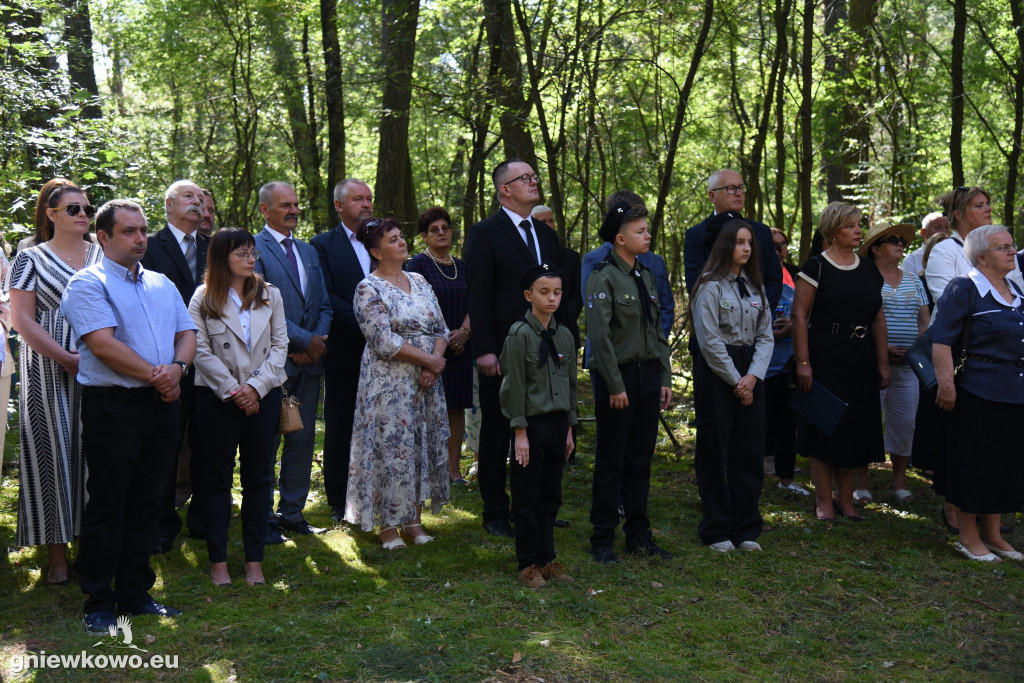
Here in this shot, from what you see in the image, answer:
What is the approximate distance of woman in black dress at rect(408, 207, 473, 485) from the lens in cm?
673

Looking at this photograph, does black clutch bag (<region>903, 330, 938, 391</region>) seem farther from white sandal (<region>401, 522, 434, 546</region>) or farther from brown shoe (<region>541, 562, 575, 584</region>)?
white sandal (<region>401, 522, 434, 546</region>)

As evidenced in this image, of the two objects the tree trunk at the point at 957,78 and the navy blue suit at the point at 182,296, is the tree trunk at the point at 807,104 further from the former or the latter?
the navy blue suit at the point at 182,296

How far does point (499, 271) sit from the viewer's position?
19.0 ft

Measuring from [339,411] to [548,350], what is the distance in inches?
74.1

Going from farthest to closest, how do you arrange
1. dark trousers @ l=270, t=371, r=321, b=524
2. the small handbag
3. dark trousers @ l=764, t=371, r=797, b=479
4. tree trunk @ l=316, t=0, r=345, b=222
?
tree trunk @ l=316, t=0, r=345, b=222 → dark trousers @ l=764, t=371, r=797, b=479 → dark trousers @ l=270, t=371, r=321, b=524 → the small handbag

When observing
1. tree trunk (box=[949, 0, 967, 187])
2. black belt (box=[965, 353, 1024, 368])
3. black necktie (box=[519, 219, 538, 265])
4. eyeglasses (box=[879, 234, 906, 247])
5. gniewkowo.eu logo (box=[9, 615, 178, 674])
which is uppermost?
tree trunk (box=[949, 0, 967, 187])

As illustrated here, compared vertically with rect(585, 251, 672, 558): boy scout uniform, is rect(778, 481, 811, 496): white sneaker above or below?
below

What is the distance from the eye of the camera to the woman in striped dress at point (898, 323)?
6.72m

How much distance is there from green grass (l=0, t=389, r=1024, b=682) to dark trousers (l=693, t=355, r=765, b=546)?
0.21m

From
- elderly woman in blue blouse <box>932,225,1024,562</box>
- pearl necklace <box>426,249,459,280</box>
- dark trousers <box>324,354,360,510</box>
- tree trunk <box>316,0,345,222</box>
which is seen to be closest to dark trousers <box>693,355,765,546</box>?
elderly woman in blue blouse <box>932,225,1024,562</box>

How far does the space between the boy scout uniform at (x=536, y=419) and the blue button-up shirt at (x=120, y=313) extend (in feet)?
5.82

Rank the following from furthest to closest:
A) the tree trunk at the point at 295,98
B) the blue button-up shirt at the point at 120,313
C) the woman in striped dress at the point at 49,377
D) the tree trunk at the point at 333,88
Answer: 1. the tree trunk at the point at 295,98
2. the tree trunk at the point at 333,88
3. the woman in striped dress at the point at 49,377
4. the blue button-up shirt at the point at 120,313

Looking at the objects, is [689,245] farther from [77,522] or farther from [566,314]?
[77,522]

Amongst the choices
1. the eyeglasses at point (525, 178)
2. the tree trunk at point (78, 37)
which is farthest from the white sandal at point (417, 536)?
the tree trunk at point (78, 37)
